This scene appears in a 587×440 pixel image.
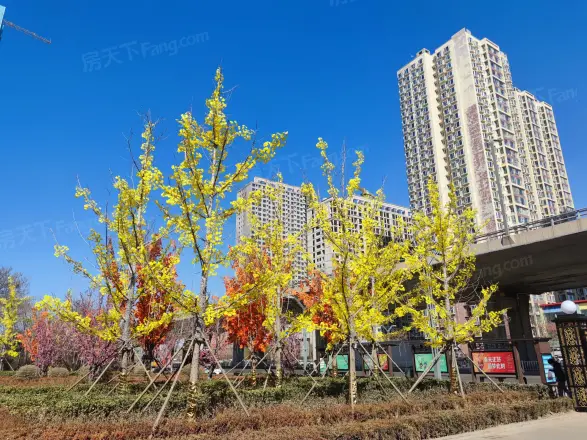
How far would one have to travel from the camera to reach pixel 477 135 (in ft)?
230

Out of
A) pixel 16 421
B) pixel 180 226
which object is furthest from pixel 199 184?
pixel 16 421

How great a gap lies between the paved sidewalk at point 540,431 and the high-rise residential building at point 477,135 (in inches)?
2459

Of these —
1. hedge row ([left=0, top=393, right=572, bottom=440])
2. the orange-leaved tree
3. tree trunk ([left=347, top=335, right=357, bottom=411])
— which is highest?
the orange-leaved tree

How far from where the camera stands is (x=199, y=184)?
28.4 ft

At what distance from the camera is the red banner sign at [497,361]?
13.1m

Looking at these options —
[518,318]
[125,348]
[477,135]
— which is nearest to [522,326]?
[518,318]

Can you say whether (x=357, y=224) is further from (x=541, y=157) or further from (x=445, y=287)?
(x=541, y=157)

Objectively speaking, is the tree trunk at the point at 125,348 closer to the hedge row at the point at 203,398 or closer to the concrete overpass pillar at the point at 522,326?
the hedge row at the point at 203,398

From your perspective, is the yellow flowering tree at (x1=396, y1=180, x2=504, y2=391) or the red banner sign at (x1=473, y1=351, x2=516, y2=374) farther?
the red banner sign at (x1=473, y1=351, x2=516, y2=374)

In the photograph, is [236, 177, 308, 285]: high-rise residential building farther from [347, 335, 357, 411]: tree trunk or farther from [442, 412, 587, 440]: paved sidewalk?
[442, 412, 587, 440]: paved sidewalk

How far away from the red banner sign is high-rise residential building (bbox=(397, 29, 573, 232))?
190ft

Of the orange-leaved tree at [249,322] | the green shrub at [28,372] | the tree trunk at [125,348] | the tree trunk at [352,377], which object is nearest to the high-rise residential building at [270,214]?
the orange-leaved tree at [249,322]

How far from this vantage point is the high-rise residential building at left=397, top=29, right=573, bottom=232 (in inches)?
2724

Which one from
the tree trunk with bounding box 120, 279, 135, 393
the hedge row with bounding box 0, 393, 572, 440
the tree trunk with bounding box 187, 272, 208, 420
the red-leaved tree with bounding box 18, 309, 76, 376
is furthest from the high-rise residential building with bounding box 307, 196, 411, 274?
the red-leaved tree with bounding box 18, 309, 76, 376
